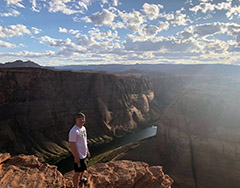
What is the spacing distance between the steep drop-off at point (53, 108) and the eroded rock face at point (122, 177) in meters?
59.7

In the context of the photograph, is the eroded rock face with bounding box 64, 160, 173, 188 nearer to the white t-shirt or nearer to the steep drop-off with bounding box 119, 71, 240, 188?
the white t-shirt

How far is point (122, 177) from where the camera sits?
1427cm

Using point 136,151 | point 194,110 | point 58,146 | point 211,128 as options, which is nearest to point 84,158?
point 211,128

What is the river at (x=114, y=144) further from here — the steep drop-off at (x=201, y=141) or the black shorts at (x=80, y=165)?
the black shorts at (x=80, y=165)

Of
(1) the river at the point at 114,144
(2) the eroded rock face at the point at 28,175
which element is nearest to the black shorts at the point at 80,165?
(2) the eroded rock face at the point at 28,175

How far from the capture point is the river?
6047 centimetres

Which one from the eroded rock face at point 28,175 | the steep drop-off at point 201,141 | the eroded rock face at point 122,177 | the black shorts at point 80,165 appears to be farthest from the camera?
the steep drop-off at point 201,141

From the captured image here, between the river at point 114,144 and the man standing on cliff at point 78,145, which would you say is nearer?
the man standing on cliff at point 78,145

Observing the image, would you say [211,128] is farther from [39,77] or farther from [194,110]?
[39,77]

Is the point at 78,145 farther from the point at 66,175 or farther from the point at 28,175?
the point at 66,175

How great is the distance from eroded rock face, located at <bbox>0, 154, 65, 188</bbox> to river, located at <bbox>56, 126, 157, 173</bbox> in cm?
4689

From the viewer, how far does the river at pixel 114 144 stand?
6047 centimetres

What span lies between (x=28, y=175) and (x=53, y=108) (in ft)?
244

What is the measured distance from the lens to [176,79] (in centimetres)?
18238
